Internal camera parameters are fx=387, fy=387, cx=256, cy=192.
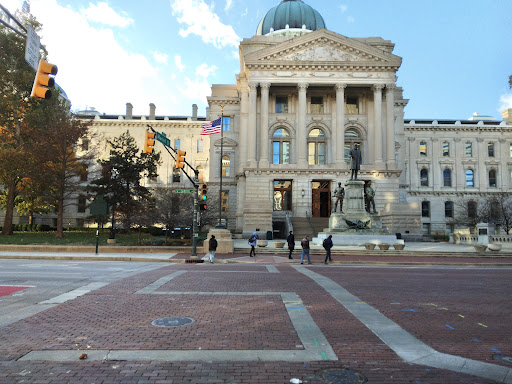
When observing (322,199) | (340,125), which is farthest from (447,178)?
(322,199)

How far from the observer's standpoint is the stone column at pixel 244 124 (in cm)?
5097

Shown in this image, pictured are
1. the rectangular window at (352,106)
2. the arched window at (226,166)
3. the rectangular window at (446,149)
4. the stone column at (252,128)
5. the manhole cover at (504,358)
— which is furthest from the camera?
the rectangular window at (446,149)

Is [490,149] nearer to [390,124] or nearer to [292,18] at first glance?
[390,124]

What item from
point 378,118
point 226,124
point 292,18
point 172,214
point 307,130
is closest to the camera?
point 172,214

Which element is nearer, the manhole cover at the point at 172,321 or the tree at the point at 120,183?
the manhole cover at the point at 172,321

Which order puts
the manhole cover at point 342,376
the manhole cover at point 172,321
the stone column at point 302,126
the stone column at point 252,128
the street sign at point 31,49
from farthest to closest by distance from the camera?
the stone column at point 302,126
the stone column at point 252,128
the street sign at point 31,49
the manhole cover at point 172,321
the manhole cover at point 342,376

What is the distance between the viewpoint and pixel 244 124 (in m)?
52.2

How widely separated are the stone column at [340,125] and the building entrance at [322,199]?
3.20m

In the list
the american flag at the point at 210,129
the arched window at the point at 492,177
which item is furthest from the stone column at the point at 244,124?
the arched window at the point at 492,177

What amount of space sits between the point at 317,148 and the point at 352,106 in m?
7.93

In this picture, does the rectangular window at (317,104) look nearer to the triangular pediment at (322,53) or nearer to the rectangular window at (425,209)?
the triangular pediment at (322,53)

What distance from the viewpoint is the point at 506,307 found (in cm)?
918

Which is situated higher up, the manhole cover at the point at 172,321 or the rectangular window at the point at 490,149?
the rectangular window at the point at 490,149

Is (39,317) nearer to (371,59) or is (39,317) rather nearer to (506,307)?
(506,307)
